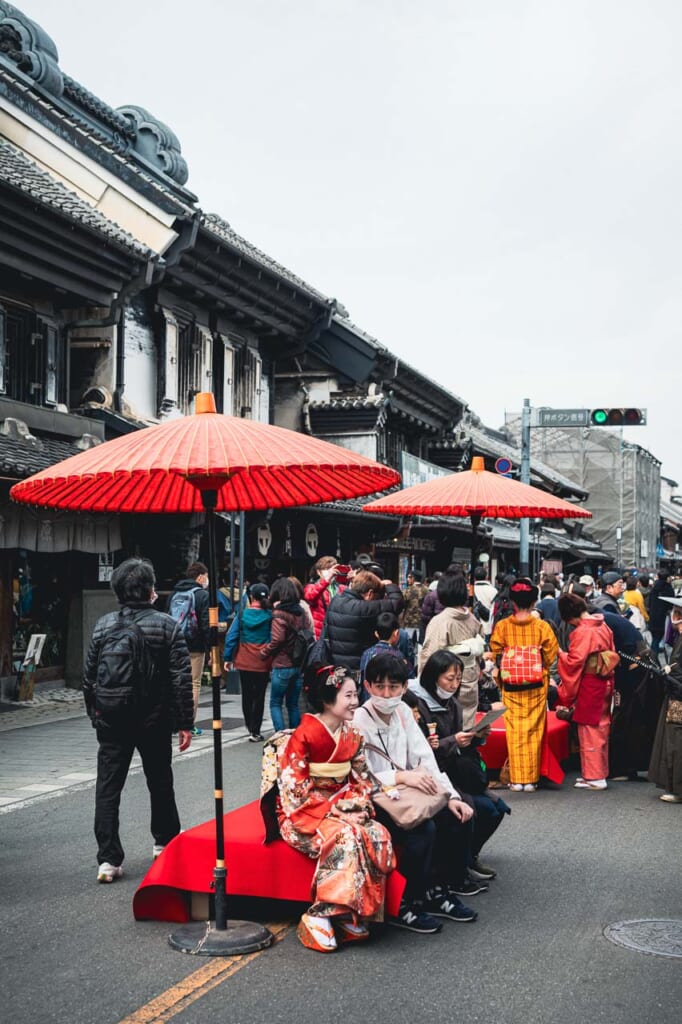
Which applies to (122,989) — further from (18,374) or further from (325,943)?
(18,374)

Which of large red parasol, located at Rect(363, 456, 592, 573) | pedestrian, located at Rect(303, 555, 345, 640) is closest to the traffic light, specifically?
pedestrian, located at Rect(303, 555, 345, 640)

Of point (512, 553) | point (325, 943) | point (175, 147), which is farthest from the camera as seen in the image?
point (512, 553)

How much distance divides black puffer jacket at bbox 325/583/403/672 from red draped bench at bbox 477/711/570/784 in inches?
51.1

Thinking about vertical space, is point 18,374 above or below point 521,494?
above

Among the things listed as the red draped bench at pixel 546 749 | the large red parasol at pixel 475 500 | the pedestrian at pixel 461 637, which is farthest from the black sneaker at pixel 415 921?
the large red parasol at pixel 475 500

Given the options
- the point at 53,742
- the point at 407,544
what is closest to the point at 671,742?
the point at 53,742

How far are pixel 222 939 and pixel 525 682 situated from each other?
15.4 feet

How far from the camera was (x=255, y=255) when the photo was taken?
867 inches

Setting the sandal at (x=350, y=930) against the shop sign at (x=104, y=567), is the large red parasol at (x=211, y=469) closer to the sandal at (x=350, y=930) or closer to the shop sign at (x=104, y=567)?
the sandal at (x=350, y=930)

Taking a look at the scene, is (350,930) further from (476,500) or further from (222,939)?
(476,500)

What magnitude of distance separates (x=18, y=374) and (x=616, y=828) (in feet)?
35.8

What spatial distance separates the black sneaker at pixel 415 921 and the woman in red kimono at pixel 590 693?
4458 millimetres

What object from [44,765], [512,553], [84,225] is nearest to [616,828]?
[44,765]

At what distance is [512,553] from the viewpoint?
1548 inches
